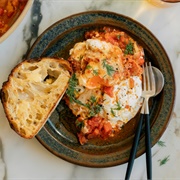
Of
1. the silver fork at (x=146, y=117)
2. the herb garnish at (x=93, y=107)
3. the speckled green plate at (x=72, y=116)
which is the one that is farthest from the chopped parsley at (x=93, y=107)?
the silver fork at (x=146, y=117)

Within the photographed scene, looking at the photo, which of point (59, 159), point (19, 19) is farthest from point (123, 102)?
point (19, 19)

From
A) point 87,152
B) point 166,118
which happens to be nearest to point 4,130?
point 87,152

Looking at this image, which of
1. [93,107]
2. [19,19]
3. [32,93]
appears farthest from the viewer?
[93,107]

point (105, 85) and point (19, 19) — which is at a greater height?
point (19, 19)

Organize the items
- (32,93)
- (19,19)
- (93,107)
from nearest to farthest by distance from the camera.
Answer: (19,19)
(32,93)
(93,107)

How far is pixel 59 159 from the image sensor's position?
2.35 metres

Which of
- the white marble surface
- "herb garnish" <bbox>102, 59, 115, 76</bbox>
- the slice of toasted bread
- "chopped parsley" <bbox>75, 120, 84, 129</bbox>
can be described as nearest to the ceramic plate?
the slice of toasted bread

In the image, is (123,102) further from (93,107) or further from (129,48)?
(129,48)

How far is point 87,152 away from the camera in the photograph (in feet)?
7.50

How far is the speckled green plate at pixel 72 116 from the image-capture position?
2270 mm

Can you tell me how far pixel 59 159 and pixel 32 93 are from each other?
1.40ft

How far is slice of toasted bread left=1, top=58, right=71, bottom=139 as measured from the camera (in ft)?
7.04

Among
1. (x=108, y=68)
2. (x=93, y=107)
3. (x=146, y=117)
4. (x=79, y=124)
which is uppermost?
(x=108, y=68)

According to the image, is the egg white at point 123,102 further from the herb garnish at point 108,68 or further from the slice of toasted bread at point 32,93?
the slice of toasted bread at point 32,93
